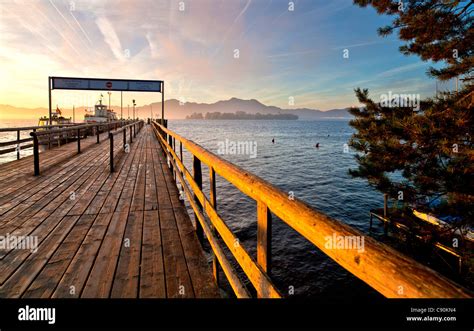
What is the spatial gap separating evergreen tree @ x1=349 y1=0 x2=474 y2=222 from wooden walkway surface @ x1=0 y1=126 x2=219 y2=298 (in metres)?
6.11

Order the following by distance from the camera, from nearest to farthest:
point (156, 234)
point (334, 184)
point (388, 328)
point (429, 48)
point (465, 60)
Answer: point (388, 328), point (156, 234), point (465, 60), point (429, 48), point (334, 184)

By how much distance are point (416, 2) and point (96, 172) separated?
10.6m

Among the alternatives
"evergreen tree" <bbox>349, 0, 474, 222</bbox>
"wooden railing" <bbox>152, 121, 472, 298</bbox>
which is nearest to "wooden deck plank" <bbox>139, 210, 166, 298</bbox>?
"wooden railing" <bbox>152, 121, 472, 298</bbox>

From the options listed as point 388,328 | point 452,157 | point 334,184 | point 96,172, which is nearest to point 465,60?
point 452,157

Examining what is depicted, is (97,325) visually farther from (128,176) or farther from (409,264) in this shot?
(128,176)

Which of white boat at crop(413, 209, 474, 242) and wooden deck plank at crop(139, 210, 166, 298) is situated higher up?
wooden deck plank at crop(139, 210, 166, 298)

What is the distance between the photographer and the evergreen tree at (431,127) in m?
6.11

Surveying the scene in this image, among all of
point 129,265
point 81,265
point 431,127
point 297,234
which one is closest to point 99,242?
point 81,265

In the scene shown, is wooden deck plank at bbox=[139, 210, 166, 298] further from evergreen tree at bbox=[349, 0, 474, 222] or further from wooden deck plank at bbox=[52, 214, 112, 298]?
evergreen tree at bbox=[349, 0, 474, 222]

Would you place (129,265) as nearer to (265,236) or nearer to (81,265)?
(81,265)

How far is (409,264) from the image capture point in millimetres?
786

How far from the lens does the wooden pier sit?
90 centimetres

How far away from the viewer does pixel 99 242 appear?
346 cm

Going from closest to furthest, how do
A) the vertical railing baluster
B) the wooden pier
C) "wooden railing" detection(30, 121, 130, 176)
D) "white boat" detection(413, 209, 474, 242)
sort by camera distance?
the wooden pier
the vertical railing baluster
"wooden railing" detection(30, 121, 130, 176)
"white boat" detection(413, 209, 474, 242)
